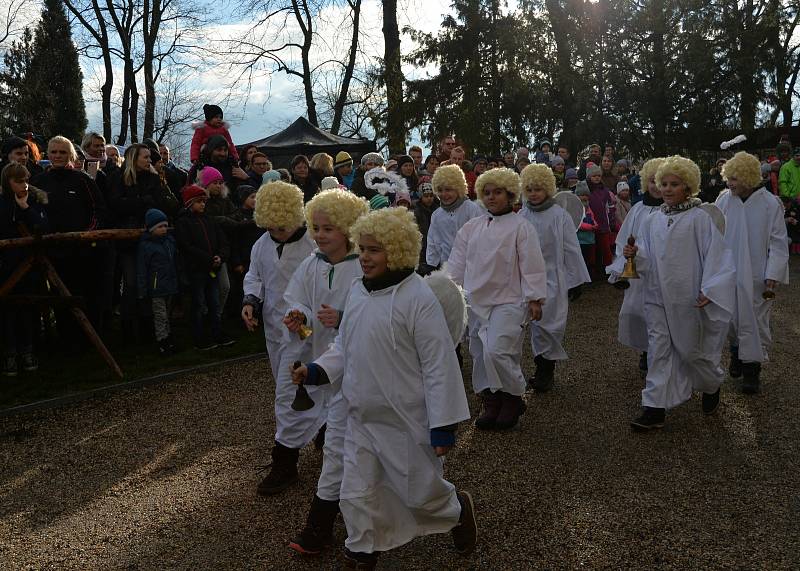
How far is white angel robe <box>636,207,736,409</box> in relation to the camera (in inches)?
228

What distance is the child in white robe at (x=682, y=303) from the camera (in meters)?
5.78

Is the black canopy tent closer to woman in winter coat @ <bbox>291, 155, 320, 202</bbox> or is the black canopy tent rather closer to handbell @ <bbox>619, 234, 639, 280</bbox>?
woman in winter coat @ <bbox>291, 155, 320, 202</bbox>

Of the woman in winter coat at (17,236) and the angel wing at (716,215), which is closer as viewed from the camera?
the angel wing at (716,215)

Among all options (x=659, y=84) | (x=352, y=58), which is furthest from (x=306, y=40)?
(x=659, y=84)

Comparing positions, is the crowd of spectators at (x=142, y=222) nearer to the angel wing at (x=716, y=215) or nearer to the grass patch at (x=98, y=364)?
the grass patch at (x=98, y=364)

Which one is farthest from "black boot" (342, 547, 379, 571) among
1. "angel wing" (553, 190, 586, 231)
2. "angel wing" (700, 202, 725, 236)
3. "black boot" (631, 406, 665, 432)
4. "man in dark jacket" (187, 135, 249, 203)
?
"man in dark jacket" (187, 135, 249, 203)

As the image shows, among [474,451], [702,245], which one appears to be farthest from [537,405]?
[702,245]

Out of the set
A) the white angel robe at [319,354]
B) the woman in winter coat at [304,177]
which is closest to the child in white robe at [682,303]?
the white angel robe at [319,354]

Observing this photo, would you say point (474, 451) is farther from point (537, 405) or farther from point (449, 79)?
point (449, 79)

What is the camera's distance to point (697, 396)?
6754 millimetres

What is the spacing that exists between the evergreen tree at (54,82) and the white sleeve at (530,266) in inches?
1066

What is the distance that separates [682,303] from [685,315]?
95 mm

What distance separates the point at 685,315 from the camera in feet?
19.2

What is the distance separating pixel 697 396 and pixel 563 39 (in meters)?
19.5
